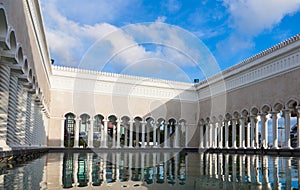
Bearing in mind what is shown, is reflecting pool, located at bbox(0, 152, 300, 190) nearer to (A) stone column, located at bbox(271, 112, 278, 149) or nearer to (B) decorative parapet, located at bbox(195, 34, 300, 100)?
(B) decorative parapet, located at bbox(195, 34, 300, 100)

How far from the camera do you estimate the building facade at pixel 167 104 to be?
64.3 feet

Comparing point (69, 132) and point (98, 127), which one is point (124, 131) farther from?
point (69, 132)

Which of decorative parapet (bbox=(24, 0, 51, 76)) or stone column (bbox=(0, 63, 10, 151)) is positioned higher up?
decorative parapet (bbox=(24, 0, 51, 76))

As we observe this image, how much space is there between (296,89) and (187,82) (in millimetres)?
15187

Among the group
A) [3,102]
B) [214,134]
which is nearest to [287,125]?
[214,134]

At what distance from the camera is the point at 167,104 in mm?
31609

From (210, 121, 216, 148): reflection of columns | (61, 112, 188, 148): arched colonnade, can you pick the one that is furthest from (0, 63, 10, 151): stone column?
(210, 121, 216, 148): reflection of columns

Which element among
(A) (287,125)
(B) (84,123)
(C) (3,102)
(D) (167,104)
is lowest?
(A) (287,125)

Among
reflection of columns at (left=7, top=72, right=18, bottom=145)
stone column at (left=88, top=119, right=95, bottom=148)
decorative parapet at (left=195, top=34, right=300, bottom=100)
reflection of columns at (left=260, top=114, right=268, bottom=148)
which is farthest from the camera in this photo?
stone column at (left=88, top=119, right=95, bottom=148)

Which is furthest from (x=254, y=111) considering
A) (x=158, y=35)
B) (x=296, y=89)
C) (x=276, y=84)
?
(x=158, y=35)

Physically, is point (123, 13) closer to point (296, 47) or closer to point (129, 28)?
point (129, 28)

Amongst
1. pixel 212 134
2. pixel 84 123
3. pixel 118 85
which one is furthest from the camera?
pixel 84 123

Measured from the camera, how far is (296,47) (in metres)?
19.0

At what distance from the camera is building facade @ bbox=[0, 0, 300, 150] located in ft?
64.3
